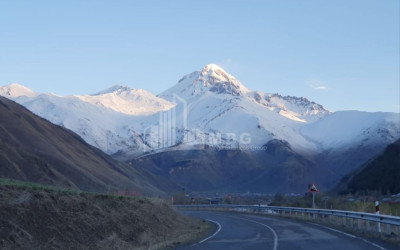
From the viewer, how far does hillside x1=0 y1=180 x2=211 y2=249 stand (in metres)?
16.0

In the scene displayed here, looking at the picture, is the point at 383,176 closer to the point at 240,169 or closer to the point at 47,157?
the point at 47,157

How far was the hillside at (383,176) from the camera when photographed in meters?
59.6

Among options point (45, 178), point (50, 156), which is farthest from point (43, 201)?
point (50, 156)

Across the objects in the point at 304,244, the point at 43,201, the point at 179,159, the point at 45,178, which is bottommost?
the point at 304,244

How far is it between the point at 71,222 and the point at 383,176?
50.1m

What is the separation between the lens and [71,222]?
1836 cm

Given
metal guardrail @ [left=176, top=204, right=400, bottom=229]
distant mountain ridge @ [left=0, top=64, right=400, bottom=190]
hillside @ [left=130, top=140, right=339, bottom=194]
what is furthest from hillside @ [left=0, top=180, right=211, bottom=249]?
distant mountain ridge @ [left=0, top=64, right=400, bottom=190]

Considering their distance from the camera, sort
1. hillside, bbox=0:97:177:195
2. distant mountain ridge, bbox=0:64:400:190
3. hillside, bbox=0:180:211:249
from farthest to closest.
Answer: distant mountain ridge, bbox=0:64:400:190, hillside, bbox=0:97:177:195, hillside, bbox=0:180:211:249

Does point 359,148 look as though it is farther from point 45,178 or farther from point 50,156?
point 45,178

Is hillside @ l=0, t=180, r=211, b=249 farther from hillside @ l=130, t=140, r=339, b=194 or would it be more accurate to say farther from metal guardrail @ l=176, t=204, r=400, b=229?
hillside @ l=130, t=140, r=339, b=194

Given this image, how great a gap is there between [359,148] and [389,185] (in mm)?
101973

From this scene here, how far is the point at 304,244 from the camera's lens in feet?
66.7

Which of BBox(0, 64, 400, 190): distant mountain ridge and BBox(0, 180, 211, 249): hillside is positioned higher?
BBox(0, 64, 400, 190): distant mountain ridge

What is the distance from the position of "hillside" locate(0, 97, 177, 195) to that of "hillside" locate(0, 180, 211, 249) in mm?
17922
